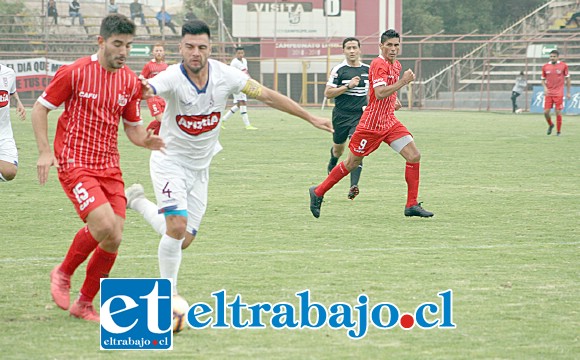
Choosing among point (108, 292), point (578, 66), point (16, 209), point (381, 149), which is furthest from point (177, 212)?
point (578, 66)

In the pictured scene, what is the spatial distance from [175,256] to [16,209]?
5.74 meters

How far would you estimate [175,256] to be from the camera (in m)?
6.60

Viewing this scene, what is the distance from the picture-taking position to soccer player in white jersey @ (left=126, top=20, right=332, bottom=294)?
21.8 ft

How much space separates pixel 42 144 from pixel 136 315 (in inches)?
56.2

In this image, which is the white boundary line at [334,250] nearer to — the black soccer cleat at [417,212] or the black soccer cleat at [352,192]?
the black soccer cleat at [417,212]

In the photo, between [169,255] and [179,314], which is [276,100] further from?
[179,314]

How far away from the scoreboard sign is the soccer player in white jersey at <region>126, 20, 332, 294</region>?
4193 centimetres

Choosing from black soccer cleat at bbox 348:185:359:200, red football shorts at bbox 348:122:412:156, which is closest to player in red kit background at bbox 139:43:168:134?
black soccer cleat at bbox 348:185:359:200

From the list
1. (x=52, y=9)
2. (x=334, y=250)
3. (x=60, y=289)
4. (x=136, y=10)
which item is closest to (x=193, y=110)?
(x=60, y=289)

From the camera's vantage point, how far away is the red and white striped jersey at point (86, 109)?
6.59m

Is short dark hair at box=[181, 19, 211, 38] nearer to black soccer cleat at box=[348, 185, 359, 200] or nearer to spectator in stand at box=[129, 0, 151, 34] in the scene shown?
black soccer cleat at box=[348, 185, 359, 200]

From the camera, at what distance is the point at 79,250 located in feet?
22.2

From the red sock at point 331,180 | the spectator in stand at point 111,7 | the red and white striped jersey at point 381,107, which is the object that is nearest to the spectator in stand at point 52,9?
the spectator in stand at point 111,7

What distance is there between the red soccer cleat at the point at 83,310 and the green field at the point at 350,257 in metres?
0.07
